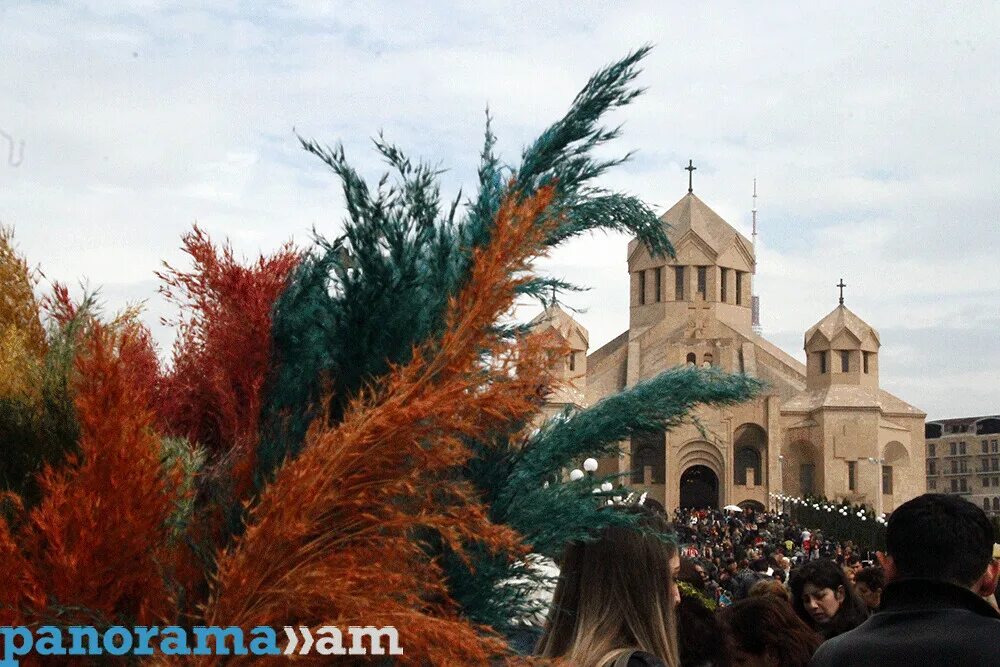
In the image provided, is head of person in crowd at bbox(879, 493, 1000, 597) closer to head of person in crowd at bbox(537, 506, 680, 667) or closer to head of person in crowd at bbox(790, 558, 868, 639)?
head of person in crowd at bbox(537, 506, 680, 667)

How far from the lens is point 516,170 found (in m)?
2.03

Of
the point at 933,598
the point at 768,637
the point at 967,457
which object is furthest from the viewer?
the point at 967,457

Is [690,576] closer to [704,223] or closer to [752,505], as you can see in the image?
[752,505]

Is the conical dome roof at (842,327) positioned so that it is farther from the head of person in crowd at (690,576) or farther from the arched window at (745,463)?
the head of person in crowd at (690,576)

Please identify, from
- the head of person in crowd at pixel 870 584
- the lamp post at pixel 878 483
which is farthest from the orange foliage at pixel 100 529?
the lamp post at pixel 878 483

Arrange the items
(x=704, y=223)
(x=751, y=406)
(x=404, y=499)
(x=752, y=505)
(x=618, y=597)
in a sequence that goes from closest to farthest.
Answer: (x=404, y=499) < (x=618, y=597) < (x=751, y=406) < (x=752, y=505) < (x=704, y=223)

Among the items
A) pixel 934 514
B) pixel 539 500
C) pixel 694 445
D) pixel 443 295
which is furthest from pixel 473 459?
pixel 694 445

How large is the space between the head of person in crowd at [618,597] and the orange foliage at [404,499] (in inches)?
20.2

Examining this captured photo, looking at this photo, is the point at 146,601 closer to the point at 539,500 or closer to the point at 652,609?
the point at 539,500

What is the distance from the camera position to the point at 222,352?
6.82 ft

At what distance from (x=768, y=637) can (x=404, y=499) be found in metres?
2.47

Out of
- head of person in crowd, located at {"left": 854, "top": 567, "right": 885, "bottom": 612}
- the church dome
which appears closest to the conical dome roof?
the church dome

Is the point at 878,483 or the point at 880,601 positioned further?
the point at 878,483

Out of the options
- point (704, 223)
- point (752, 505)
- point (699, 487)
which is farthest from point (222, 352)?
point (704, 223)
